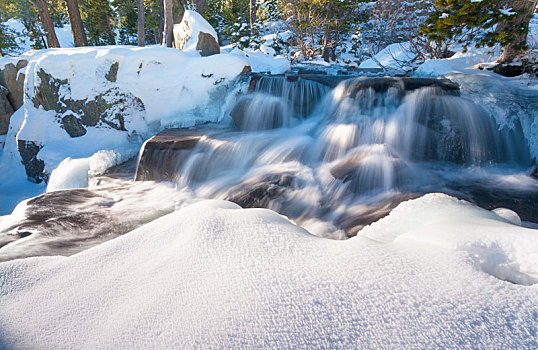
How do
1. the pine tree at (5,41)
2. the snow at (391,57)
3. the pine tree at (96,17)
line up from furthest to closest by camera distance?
the pine tree at (96,17) < the pine tree at (5,41) < the snow at (391,57)

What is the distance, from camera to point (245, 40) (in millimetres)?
12883

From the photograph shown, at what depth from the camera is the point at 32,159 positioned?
6367 mm

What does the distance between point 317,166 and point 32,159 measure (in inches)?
271

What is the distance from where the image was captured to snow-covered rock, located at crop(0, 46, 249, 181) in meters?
6.01

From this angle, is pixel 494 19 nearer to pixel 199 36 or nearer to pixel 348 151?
A: pixel 348 151

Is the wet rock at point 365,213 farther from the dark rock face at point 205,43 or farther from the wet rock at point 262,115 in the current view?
the dark rock face at point 205,43

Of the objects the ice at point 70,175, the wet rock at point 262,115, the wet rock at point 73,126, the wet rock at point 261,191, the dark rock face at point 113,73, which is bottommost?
the ice at point 70,175

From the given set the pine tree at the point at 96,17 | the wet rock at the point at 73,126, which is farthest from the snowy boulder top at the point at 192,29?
the pine tree at the point at 96,17

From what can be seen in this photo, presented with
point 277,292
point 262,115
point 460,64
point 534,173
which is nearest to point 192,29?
point 262,115

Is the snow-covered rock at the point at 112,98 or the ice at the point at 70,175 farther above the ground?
the snow-covered rock at the point at 112,98

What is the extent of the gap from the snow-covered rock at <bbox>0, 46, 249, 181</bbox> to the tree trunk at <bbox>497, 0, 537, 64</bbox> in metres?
5.44

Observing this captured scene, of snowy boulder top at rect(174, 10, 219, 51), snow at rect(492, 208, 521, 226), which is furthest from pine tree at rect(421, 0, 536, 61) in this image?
snowy boulder top at rect(174, 10, 219, 51)

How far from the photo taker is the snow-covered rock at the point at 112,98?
6.01 metres

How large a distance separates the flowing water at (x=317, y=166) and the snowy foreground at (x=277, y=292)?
122 centimetres
